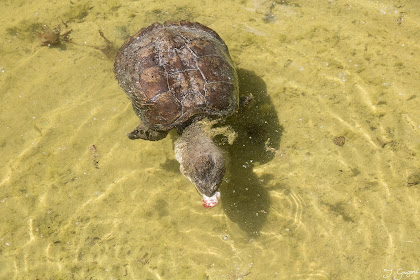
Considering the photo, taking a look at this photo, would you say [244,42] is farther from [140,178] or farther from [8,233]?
[8,233]

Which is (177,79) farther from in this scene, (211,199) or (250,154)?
(250,154)

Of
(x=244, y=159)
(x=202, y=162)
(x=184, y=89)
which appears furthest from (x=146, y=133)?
(x=244, y=159)

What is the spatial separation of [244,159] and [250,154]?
13cm

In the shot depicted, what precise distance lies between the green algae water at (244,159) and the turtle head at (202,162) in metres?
0.97

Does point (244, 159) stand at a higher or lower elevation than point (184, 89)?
lower

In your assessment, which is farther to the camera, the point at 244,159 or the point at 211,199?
the point at 244,159

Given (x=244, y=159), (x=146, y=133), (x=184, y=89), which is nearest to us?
(x=184, y=89)

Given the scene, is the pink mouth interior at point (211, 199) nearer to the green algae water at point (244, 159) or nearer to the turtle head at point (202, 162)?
the turtle head at point (202, 162)

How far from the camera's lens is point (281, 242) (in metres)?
4.72

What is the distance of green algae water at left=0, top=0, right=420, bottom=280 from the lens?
4715mm

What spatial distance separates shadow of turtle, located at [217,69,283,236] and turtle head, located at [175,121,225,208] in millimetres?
766

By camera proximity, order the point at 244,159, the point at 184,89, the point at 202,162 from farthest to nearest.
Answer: the point at 244,159
the point at 184,89
the point at 202,162

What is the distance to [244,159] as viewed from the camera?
5.17 metres

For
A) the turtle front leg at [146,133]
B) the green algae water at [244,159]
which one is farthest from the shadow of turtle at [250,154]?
the turtle front leg at [146,133]
